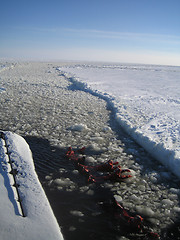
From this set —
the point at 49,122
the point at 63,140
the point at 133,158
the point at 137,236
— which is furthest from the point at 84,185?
the point at 49,122

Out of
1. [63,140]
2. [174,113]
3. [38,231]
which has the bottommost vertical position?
[38,231]

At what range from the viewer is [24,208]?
229 centimetres

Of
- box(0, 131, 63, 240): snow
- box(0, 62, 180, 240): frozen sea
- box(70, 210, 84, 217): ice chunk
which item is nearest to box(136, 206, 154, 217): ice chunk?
box(0, 62, 180, 240): frozen sea

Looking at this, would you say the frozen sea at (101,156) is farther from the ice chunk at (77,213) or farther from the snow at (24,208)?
the snow at (24,208)

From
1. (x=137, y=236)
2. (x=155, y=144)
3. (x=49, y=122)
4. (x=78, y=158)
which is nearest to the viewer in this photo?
(x=137, y=236)

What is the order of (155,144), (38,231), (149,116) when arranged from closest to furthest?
(38,231)
(155,144)
(149,116)

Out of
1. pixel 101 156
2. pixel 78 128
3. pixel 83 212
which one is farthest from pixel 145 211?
pixel 78 128

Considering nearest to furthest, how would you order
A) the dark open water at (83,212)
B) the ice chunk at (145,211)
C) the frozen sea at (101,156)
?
the dark open water at (83,212) < the frozen sea at (101,156) < the ice chunk at (145,211)

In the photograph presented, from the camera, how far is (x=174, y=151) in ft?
12.7

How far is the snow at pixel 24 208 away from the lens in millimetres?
1971

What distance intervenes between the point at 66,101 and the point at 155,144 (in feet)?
17.1

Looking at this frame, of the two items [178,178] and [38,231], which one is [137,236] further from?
[178,178]

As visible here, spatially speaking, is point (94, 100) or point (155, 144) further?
point (94, 100)

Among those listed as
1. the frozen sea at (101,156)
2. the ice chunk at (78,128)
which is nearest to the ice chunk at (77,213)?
the frozen sea at (101,156)
